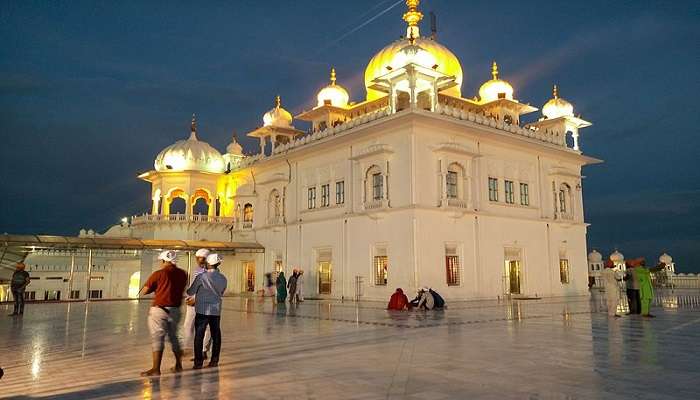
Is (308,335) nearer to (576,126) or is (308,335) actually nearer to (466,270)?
(466,270)

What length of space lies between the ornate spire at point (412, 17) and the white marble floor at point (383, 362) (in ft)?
61.1

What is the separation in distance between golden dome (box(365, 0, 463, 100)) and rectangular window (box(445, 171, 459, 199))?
20.0 ft

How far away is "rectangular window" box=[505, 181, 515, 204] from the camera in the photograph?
23.4m

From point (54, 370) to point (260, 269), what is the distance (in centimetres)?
2209

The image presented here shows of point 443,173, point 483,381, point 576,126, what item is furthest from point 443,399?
point 576,126

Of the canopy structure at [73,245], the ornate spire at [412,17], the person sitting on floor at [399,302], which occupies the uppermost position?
the ornate spire at [412,17]

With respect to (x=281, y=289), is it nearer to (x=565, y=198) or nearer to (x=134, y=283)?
(x=134, y=283)

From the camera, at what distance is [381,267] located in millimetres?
21047

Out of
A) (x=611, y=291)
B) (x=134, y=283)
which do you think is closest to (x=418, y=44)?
(x=611, y=291)

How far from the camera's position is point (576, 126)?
2861cm

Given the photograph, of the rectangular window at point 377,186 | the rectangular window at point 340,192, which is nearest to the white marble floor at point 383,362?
the rectangular window at point 377,186

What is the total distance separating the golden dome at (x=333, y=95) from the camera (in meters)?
28.6

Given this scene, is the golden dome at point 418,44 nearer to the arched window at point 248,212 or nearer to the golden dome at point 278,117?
the golden dome at point 278,117

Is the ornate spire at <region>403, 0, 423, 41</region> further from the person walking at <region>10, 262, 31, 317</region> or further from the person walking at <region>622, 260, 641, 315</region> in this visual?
the person walking at <region>10, 262, 31, 317</region>
